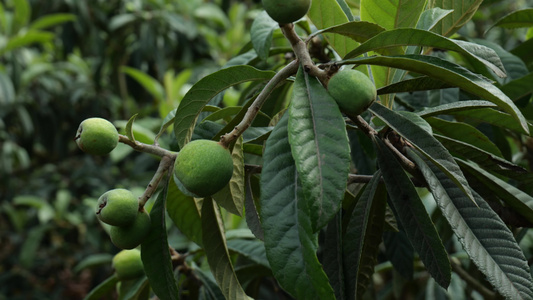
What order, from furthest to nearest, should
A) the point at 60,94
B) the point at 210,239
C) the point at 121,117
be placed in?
the point at 121,117, the point at 60,94, the point at 210,239

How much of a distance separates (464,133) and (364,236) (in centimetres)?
24

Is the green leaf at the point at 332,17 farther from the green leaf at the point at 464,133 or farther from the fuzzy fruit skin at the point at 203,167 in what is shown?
the fuzzy fruit skin at the point at 203,167

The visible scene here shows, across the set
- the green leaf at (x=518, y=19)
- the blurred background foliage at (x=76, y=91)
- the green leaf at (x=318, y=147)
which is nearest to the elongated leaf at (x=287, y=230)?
the green leaf at (x=318, y=147)

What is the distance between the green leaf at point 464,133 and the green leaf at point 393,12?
0.52ft

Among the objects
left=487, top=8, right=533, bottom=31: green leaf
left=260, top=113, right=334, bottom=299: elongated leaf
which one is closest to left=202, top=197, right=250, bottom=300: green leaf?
left=260, top=113, right=334, bottom=299: elongated leaf

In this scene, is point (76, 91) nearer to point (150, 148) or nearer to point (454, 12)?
point (150, 148)

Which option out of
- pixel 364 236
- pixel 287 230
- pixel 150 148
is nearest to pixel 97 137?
pixel 150 148

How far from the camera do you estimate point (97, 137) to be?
759 mm

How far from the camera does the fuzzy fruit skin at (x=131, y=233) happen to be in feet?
2.55

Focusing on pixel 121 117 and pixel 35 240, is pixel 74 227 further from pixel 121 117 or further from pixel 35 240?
pixel 121 117

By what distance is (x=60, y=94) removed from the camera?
3.42 meters

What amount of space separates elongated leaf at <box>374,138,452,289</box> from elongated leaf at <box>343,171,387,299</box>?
0.06 metres

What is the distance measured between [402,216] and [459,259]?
0.95 m

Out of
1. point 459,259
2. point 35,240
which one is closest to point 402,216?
point 459,259
